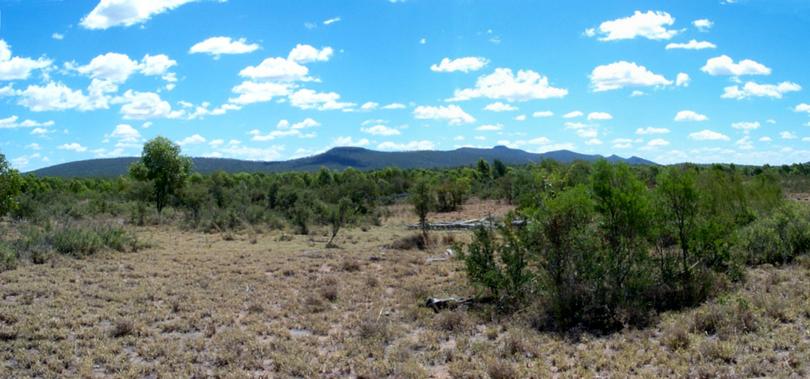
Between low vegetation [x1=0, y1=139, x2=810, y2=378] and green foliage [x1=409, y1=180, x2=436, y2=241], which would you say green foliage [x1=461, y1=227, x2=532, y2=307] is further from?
green foliage [x1=409, y1=180, x2=436, y2=241]

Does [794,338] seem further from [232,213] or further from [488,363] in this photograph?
[232,213]

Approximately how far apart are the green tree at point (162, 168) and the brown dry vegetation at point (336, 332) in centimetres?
2294

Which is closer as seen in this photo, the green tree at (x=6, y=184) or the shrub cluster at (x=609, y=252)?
the shrub cluster at (x=609, y=252)

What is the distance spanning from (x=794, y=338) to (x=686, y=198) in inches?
150

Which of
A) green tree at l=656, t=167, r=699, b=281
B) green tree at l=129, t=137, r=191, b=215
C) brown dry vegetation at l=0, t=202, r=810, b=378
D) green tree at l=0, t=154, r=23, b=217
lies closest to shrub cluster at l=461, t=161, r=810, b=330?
green tree at l=656, t=167, r=699, b=281

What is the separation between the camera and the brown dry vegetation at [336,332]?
7480 millimetres

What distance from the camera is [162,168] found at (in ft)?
122

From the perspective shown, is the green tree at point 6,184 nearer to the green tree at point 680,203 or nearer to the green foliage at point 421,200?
the green foliage at point 421,200

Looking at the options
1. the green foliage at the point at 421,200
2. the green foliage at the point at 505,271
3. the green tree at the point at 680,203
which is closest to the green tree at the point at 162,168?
the green foliage at the point at 421,200

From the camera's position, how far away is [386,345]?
8930 mm

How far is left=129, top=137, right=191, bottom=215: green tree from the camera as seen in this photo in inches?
1449

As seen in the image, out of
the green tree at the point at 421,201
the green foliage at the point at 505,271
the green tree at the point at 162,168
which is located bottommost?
the green foliage at the point at 505,271

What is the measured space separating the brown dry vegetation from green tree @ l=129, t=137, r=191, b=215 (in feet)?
75.3

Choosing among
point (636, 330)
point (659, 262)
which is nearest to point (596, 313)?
point (636, 330)
